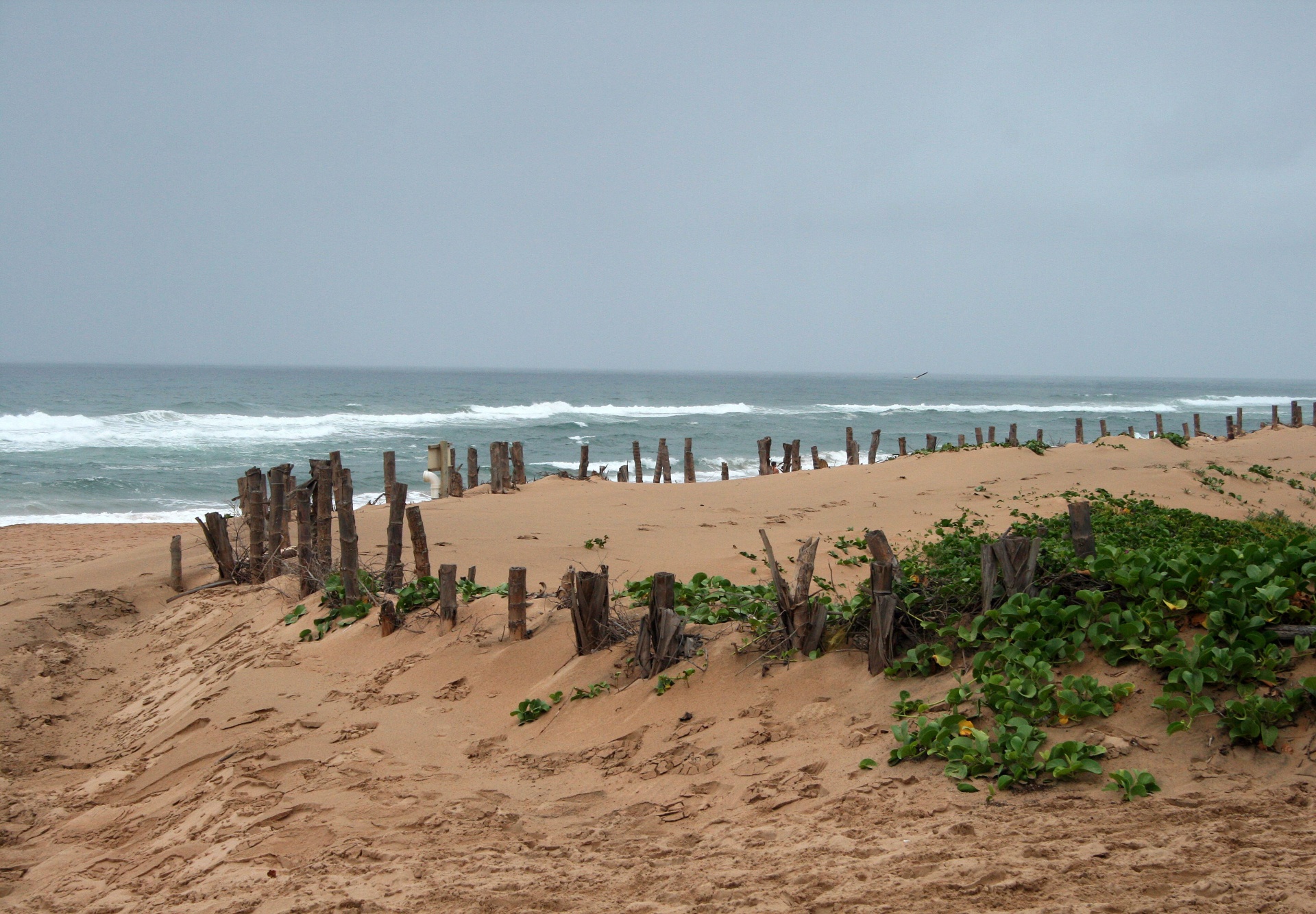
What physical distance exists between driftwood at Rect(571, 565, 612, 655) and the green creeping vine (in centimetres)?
203

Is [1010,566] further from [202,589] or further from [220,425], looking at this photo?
[220,425]

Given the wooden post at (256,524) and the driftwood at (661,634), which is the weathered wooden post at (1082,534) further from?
the wooden post at (256,524)

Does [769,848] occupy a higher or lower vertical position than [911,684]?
lower

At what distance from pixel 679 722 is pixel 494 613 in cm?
236

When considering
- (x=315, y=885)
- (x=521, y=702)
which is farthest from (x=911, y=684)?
(x=315, y=885)

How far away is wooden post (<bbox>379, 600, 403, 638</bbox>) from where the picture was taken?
22.6 feet

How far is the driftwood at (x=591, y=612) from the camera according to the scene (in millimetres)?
5770

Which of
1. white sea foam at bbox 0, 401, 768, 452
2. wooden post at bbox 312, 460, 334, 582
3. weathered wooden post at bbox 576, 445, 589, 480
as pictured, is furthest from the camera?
white sea foam at bbox 0, 401, 768, 452

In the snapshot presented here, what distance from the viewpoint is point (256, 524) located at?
9641 millimetres

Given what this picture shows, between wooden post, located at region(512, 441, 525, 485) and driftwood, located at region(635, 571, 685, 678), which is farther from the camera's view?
wooden post, located at region(512, 441, 525, 485)

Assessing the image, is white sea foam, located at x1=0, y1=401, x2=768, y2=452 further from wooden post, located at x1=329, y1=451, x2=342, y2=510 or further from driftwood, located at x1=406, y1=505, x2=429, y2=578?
driftwood, located at x1=406, y1=505, x2=429, y2=578

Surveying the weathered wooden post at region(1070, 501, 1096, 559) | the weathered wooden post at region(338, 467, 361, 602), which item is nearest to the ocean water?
the weathered wooden post at region(338, 467, 361, 602)

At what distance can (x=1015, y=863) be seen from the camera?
10.1 ft

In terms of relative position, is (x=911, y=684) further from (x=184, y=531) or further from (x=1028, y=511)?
(x=184, y=531)
